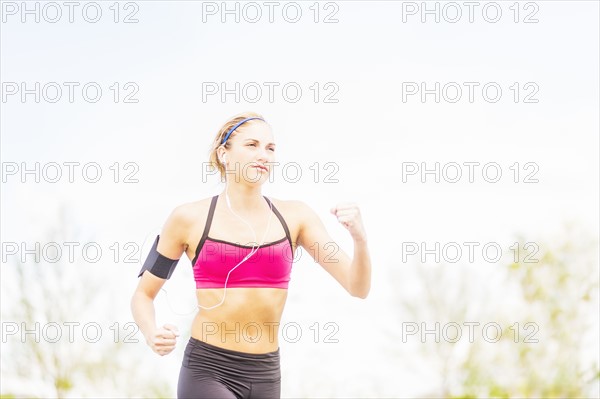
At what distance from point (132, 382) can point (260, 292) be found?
32.4 ft

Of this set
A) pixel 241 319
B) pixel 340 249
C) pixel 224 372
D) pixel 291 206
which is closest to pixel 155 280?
pixel 241 319

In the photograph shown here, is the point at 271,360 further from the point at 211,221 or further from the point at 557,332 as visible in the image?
the point at 557,332

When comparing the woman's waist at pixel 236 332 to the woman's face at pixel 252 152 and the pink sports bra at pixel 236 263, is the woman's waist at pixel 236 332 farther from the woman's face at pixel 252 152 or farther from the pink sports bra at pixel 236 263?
the woman's face at pixel 252 152

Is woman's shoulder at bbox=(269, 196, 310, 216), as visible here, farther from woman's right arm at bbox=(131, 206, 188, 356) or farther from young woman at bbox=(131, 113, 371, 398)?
woman's right arm at bbox=(131, 206, 188, 356)

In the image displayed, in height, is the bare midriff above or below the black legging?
above

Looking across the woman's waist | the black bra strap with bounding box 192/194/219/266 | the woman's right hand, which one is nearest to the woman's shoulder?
the black bra strap with bounding box 192/194/219/266

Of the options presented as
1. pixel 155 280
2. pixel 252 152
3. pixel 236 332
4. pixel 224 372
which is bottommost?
pixel 224 372

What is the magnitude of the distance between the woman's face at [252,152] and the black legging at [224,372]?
0.94 metres

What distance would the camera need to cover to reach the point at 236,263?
387 cm

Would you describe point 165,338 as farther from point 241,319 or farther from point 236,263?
point 236,263

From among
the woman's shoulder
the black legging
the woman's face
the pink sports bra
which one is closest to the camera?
the black legging

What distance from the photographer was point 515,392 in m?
13.8

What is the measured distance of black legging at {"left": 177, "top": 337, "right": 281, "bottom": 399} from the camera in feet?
12.2

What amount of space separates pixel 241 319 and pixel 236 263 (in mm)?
294
